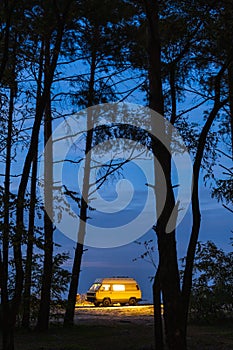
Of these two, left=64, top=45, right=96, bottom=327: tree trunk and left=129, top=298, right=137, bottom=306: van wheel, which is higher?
left=64, top=45, right=96, bottom=327: tree trunk

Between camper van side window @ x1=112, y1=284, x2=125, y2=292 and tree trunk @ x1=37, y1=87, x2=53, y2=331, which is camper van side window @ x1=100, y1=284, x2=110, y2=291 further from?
tree trunk @ x1=37, y1=87, x2=53, y2=331

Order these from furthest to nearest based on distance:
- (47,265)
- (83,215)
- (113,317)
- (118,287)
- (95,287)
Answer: (95,287) → (118,287) → (113,317) → (83,215) → (47,265)

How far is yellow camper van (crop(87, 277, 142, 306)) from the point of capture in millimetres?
29281

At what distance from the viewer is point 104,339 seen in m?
12.4

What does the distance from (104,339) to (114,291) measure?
17370mm

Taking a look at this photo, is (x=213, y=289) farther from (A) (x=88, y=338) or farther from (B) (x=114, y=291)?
(B) (x=114, y=291)

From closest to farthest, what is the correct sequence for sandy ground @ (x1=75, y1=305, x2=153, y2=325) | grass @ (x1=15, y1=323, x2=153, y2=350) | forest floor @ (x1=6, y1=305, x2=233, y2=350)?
forest floor @ (x1=6, y1=305, x2=233, y2=350) → grass @ (x1=15, y1=323, x2=153, y2=350) → sandy ground @ (x1=75, y1=305, x2=153, y2=325)

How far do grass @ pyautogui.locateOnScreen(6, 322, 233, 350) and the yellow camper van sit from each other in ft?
46.3

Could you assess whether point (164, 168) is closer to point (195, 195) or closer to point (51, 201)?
point (195, 195)

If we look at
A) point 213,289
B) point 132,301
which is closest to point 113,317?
point 213,289

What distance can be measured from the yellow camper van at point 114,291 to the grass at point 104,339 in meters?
14.1

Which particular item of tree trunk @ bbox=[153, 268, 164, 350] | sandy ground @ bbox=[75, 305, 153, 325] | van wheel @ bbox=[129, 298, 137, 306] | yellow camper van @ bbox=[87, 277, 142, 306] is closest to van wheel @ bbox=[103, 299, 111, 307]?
yellow camper van @ bbox=[87, 277, 142, 306]

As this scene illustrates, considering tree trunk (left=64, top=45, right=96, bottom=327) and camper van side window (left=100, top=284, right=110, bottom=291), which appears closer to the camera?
tree trunk (left=64, top=45, right=96, bottom=327)

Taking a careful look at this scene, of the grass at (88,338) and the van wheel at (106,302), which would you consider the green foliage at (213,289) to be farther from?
→ the van wheel at (106,302)
